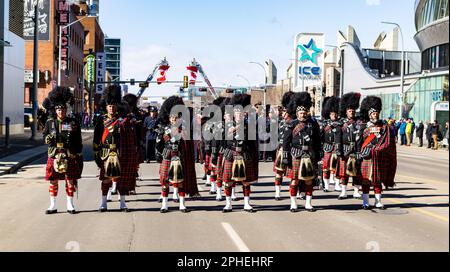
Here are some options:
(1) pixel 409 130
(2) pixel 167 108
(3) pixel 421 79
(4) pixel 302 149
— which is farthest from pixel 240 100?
(3) pixel 421 79

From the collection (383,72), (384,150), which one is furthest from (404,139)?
(383,72)

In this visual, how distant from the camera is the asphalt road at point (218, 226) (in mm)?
7398

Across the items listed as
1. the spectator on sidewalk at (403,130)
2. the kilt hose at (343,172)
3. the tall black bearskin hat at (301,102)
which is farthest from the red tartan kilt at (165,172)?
the spectator on sidewalk at (403,130)

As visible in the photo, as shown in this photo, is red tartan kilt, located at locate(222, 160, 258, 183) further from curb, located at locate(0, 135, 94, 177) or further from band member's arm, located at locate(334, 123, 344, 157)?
curb, located at locate(0, 135, 94, 177)

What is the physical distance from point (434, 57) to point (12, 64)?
40.8 m

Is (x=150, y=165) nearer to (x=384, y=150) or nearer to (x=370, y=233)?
(x=384, y=150)

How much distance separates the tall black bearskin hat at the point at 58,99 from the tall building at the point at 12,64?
26184mm

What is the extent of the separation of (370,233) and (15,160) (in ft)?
51.9

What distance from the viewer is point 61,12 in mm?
59625

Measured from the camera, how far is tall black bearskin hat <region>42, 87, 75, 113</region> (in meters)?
10.2

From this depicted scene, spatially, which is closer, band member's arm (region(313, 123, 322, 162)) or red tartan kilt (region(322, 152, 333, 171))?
band member's arm (region(313, 123, 322, 162))

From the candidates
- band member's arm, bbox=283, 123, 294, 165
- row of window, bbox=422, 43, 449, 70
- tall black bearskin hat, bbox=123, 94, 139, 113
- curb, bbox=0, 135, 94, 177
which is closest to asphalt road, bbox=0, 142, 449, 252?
band member's arm, bbox=283, 123, 294, 165

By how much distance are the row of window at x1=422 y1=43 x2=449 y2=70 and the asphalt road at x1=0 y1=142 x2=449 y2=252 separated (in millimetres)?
46717

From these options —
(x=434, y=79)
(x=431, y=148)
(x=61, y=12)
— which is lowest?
(x=431, y=148)
